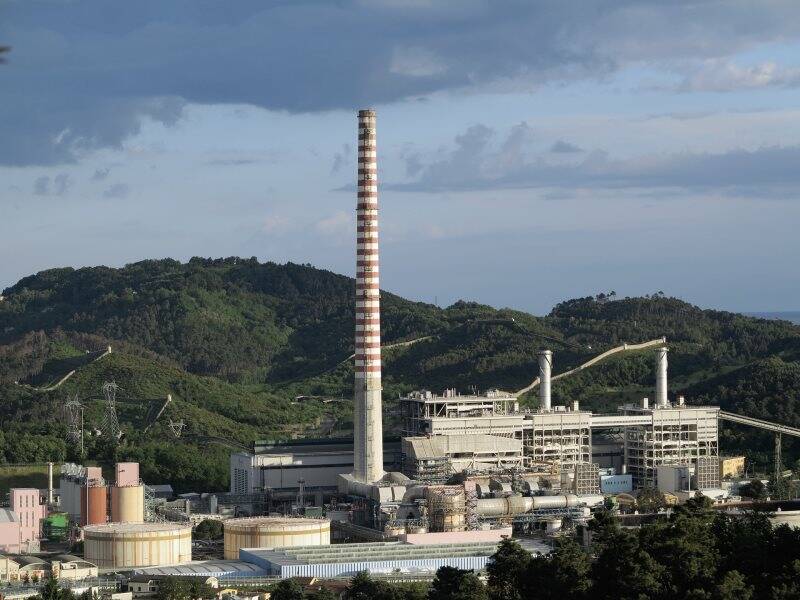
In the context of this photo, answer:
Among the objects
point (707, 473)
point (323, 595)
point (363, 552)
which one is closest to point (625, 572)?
point (323, 595)

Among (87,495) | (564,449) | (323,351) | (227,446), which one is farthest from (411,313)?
(87,495)

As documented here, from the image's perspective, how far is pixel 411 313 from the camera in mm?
149500

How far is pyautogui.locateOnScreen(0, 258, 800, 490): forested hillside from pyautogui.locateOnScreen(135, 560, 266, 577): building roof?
72.1 feet

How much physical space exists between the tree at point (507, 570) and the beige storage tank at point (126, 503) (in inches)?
964

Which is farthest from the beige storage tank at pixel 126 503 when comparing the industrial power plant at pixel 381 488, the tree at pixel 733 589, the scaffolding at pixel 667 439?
the tree at pixel 733 589

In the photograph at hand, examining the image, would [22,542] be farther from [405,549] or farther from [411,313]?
[411,313]

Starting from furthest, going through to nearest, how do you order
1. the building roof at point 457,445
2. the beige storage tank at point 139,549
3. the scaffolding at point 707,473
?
1. the scaffolding at point 707,473
2. the building roof at point 457,445
3. the beige storage tank at point 139,549

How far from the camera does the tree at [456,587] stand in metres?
52.3

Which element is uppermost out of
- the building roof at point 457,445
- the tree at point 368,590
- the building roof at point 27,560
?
the building roof at point 457,445

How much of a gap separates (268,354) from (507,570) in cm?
10268

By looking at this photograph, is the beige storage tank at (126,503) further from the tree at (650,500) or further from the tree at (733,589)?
the tree at (733,589)

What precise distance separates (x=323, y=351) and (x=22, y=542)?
258 feet

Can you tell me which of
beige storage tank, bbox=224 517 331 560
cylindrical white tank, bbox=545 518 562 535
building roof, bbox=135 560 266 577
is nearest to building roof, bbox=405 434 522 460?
cylindrical white tank, bbox=545 518 562 535

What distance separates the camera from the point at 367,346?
8019 cm
